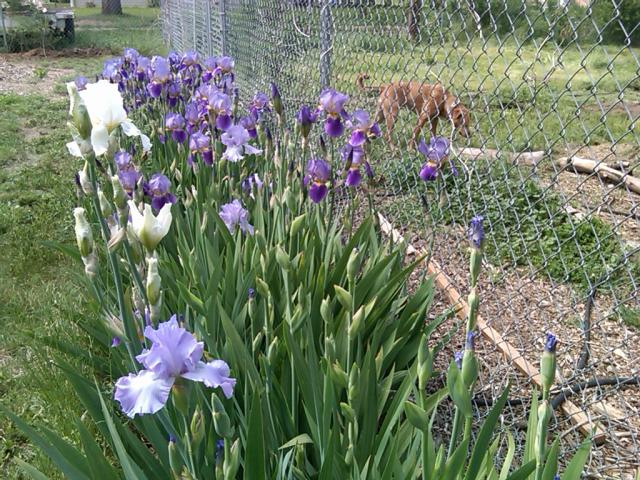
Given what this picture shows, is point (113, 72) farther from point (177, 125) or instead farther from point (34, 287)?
point (34, 287)

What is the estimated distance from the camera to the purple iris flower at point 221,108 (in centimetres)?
259

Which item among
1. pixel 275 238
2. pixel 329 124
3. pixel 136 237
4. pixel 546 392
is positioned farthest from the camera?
pixel 275 238

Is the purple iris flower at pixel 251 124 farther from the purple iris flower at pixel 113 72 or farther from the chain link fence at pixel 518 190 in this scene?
the purple iris flower at pixel 113 72

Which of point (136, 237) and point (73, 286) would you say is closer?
point (136, 237)

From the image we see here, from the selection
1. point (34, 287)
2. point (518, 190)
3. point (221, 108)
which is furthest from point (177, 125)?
point (518, 190)

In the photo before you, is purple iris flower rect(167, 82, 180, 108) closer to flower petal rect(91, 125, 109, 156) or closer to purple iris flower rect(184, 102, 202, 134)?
purple iris flower rect(184, 102, 202, 134)

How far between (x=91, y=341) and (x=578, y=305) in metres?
2.29

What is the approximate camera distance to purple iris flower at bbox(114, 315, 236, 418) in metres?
0.98

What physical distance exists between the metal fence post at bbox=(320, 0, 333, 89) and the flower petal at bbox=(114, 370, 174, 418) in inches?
112

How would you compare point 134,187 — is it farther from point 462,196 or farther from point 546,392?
point 462,196

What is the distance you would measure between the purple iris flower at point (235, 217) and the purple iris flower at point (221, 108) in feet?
1.40

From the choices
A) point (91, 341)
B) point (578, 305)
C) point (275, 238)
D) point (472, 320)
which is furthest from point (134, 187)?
point (578, 305)

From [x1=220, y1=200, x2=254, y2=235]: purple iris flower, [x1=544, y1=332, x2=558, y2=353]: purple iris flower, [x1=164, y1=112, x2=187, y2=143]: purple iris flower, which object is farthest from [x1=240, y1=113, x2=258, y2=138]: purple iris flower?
[x1=544, y1=332, x2=558, y2=353]: purple iris flower

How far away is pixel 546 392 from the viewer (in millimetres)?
1022
